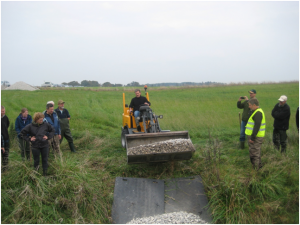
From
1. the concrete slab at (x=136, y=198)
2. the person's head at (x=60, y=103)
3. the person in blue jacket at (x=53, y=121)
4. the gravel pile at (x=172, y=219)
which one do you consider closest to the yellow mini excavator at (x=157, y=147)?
the concrete slab at (x=136, y=198)

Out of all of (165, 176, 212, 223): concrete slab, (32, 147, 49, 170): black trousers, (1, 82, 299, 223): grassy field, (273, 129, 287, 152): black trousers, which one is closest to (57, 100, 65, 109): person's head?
(1, 82, 299, 223): grassy field

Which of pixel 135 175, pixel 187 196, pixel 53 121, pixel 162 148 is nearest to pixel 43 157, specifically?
pixel 53 121

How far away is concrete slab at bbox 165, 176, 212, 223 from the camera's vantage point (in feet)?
16.2

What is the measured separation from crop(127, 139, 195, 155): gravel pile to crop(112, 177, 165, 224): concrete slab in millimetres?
614

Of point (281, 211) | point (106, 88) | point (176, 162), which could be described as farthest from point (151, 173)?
point (106, 88)

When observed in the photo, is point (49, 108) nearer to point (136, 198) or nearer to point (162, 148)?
point (162, 148)

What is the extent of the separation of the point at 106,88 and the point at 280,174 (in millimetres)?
22736

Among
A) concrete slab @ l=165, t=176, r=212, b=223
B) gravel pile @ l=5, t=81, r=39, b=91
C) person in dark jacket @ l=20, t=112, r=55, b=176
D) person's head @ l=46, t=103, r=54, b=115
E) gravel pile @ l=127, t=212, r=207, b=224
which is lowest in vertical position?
gravel pile @ l=127, t=212, r=207, b=224

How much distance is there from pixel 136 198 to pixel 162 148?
3.91 ft

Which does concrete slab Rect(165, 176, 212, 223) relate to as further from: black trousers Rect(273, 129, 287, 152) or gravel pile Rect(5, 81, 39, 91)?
gravel pile Rect(5, 81, 39, 91)

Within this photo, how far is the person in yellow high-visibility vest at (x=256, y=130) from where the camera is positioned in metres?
5.63

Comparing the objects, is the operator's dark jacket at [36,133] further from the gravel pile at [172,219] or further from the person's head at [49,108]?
the gravel pile at [172,219]

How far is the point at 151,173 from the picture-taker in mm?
6051

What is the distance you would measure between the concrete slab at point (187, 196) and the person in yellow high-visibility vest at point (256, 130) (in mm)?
1340
